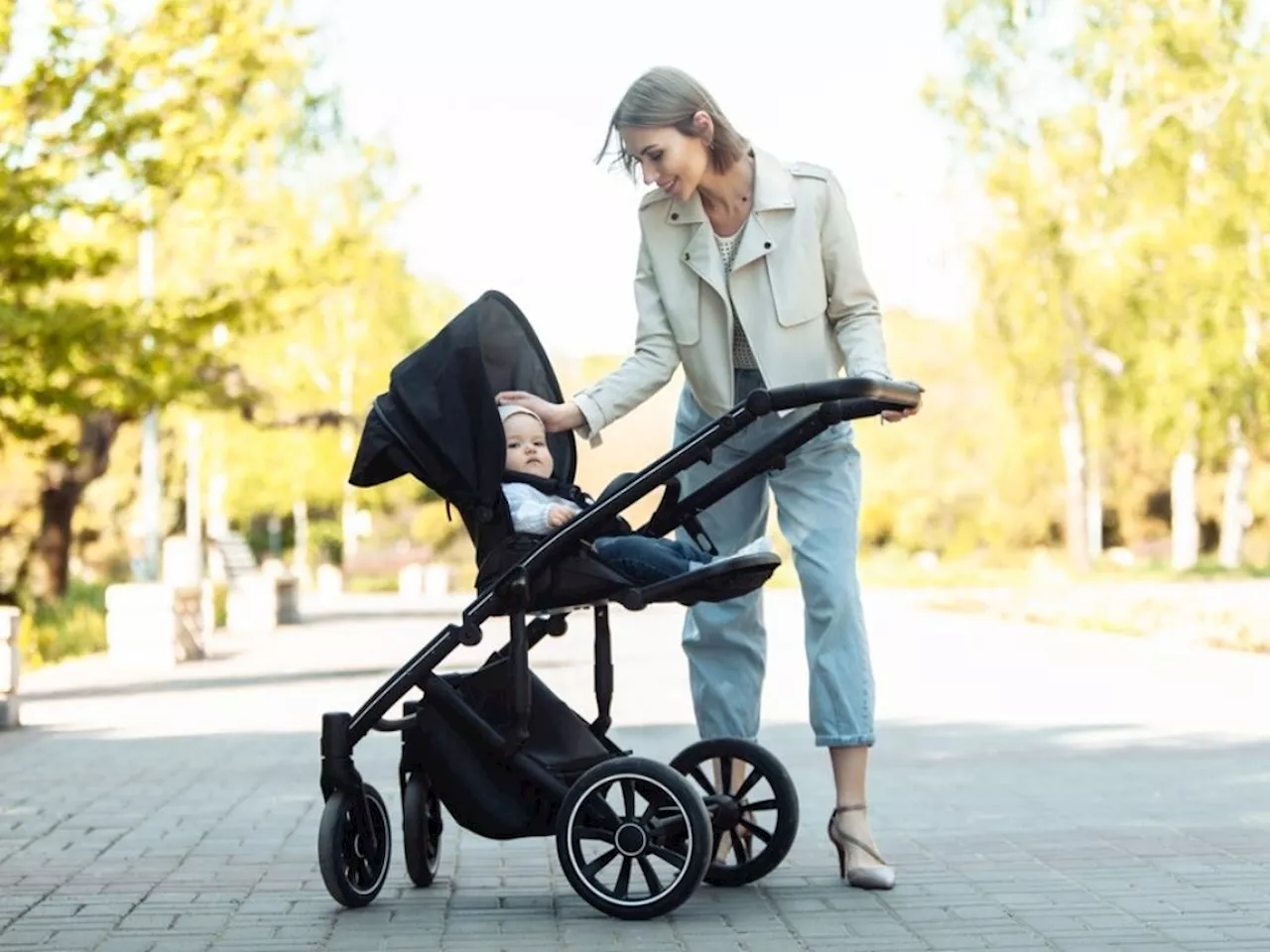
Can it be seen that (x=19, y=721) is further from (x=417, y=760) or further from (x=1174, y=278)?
(x=1174, y=278)

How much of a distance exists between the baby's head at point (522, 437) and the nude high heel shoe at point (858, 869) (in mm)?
1222

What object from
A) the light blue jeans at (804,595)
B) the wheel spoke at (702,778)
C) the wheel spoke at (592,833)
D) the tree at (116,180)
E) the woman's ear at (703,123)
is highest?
the tree at (116,180)

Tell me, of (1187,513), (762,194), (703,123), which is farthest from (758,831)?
(1187,513)

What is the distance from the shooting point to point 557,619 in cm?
642

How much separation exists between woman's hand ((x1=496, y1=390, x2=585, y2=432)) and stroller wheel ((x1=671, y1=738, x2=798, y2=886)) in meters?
0.92

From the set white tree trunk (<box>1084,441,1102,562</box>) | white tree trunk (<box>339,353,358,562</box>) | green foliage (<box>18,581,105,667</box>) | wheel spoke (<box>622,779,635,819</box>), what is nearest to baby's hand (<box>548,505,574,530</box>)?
wheel spoke (<box>622,779,635,819</box>)

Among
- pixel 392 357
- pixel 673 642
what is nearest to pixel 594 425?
pixel 673 642

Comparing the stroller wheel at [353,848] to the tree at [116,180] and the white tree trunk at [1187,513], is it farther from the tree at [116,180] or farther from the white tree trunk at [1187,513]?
the white tree trunk at [1187,513]

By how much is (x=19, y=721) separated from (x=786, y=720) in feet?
14.1

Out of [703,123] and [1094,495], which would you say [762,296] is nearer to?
[703,123]

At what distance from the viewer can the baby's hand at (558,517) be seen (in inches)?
233

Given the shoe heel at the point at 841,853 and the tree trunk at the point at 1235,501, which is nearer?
the shoe heel at the point at 841,853

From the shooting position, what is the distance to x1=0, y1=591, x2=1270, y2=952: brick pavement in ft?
18.4

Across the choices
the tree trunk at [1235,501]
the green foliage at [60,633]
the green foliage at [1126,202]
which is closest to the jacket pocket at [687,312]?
the green foliage at [60,633]
